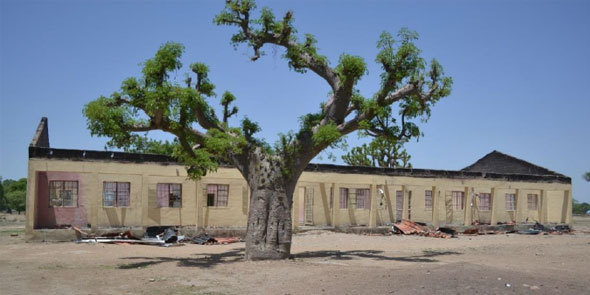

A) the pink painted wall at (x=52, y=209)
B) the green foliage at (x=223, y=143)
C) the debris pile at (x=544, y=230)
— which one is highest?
the green foliage at (x=223, y=143)

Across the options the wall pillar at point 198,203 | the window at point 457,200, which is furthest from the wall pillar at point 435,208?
the wall pillar at point 198,203

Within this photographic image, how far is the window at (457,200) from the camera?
28.6m

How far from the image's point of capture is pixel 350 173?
24.9m

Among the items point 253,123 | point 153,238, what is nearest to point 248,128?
point 253,123

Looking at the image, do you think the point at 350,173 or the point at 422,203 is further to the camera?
the point at 422,203

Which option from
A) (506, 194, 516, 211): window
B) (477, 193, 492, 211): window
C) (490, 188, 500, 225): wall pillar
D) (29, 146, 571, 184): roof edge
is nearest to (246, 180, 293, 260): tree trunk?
(29, 146, 571, 184): roof edge

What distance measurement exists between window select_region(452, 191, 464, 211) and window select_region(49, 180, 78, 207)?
1807 centimetres

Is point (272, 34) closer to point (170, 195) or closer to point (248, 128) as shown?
point (248, 128)

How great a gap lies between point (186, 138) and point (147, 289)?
4.85 metres

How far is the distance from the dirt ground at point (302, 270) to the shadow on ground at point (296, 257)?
3cm

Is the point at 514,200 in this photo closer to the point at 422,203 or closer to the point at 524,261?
the point at 422,203

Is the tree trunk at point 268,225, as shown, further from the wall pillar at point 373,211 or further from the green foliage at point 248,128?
the wall pillar at point 373,211

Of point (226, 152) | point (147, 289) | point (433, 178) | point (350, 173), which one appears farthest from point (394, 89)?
point (433, 178)

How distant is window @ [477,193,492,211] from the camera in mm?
29203
